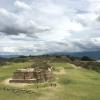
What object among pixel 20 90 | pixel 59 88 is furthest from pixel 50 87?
pixel 20 90

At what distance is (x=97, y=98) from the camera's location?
A: 42.8 metres

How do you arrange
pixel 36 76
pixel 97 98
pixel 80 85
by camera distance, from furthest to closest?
pixel 36 76, pixel 80 85, pixel 97 98

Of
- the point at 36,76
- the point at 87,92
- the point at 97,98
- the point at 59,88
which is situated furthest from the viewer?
the point at 36,76

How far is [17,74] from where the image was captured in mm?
61031

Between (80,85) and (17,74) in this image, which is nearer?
(80,85)

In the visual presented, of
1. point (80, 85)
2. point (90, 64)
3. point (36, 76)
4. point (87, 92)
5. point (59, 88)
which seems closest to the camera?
point (87, 92)

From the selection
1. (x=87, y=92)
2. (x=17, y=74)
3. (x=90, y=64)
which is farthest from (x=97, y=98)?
(x=90, y=64)

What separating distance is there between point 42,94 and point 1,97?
6834 millimetres

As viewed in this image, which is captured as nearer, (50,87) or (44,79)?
(50,87)

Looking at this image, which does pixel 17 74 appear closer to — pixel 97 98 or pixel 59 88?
pixel 59 88

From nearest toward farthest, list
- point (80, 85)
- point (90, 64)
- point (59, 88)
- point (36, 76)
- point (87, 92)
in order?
point (87, 92), point (59, 88), point (80, 85), point (36, 76), point (90, 64)

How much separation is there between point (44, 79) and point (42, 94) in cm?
1524

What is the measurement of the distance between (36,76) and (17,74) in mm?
4404

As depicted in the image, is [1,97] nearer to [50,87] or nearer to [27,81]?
[50,87]
